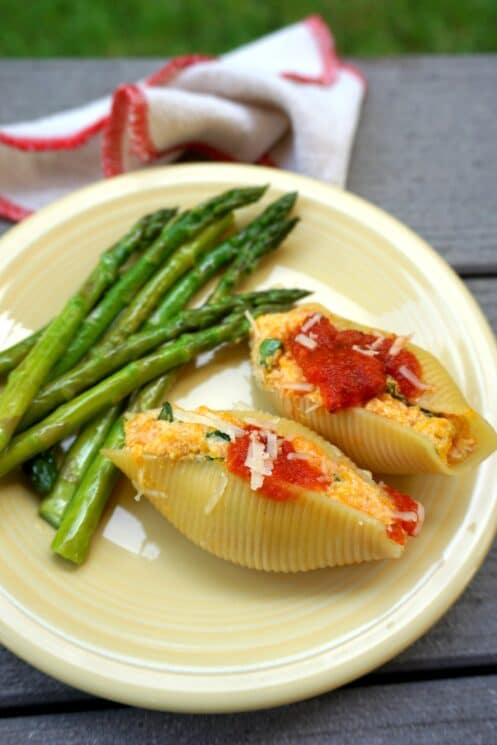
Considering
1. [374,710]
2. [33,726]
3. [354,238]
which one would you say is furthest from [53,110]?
[374,710]

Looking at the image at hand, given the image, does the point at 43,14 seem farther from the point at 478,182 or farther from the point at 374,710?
the point at 374,710

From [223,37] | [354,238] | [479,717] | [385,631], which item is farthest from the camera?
[223,37]

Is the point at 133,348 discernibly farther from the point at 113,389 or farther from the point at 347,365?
the point at 347,365

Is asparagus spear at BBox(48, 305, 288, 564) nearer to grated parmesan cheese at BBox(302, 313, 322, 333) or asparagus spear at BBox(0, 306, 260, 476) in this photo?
asparagus spear at BBox(0, 306, 260, 476)

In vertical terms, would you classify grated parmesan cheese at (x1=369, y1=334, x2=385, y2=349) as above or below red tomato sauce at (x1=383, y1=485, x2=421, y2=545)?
above

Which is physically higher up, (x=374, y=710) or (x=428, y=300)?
(x=428, y=300)

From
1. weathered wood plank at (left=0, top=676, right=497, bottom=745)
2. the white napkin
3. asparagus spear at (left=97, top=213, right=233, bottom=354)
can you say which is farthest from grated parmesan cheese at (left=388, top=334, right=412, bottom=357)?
the white napkin

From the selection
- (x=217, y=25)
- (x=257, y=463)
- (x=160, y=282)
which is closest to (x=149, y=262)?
(x=160, y=282)
